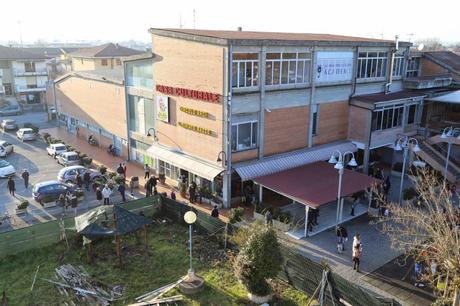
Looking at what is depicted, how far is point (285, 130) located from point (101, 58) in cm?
4652

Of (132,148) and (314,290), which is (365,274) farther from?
(132,148)

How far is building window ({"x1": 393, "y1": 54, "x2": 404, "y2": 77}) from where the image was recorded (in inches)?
1415

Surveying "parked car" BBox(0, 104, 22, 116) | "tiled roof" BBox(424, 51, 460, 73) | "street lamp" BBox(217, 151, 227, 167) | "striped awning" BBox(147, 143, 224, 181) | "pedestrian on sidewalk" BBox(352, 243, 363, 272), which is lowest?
"parked car" BBox(0, 104, 22, 116)

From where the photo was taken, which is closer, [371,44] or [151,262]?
[151,262]

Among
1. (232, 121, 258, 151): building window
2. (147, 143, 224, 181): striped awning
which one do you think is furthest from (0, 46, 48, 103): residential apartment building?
(232, 121, 258, 151): building window

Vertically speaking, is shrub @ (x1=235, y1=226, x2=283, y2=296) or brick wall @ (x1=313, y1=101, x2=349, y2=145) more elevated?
brick wall @ (x1=313, y1=101, x2=349, y2=145)

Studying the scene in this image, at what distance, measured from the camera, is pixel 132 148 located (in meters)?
36.8

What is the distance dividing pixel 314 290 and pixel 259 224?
348 centimetres

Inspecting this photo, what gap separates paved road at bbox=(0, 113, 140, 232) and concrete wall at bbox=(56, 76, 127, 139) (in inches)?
217

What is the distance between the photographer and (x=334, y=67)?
30562 millimetres

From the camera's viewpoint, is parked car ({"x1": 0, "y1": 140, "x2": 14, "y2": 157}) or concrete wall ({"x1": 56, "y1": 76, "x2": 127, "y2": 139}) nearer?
concrete wall ({"x1": 56, "y1": 76, "x2": 127, "y2": 139})

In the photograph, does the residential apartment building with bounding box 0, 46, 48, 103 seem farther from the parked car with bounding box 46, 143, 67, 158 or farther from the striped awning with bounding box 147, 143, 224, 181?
the striped awning with bounding box 147, 143, 224, 181

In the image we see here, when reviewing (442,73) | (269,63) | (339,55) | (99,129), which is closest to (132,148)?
(99,129)

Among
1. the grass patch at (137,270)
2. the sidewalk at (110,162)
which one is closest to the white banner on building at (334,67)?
the sidewalk at (110,162)
